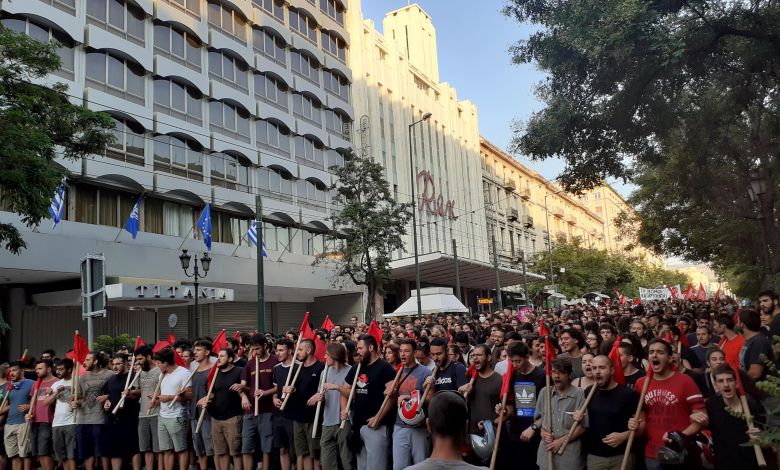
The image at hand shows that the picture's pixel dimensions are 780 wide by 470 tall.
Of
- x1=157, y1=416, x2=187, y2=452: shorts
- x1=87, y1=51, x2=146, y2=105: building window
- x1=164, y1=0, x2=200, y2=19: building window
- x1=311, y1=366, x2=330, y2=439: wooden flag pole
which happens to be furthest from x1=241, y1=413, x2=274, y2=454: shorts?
x1=164, y1=0, x2=200, y2=19: building window

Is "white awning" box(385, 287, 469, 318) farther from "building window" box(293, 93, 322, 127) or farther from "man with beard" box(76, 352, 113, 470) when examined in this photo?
"man with beard" box(76, 352, 113, 470)

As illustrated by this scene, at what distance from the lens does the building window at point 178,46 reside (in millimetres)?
28141

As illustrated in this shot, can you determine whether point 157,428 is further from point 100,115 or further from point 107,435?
point 100,115

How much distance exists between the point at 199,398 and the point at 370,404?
2.70 m

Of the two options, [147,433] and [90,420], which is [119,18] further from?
[147,433]

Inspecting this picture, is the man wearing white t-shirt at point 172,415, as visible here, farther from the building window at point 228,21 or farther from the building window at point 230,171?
the building window at point 228,21

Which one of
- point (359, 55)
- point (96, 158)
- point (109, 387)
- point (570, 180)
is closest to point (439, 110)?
point (359, 55)

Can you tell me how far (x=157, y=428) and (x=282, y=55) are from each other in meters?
29.9

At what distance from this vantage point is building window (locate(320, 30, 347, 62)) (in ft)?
131

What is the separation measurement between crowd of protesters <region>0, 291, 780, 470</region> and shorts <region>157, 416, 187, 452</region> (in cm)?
2

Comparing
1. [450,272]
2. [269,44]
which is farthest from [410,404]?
[450,272]

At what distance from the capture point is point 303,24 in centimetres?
3816

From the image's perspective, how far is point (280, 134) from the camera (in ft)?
114

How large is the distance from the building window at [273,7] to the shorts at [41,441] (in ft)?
93.3
